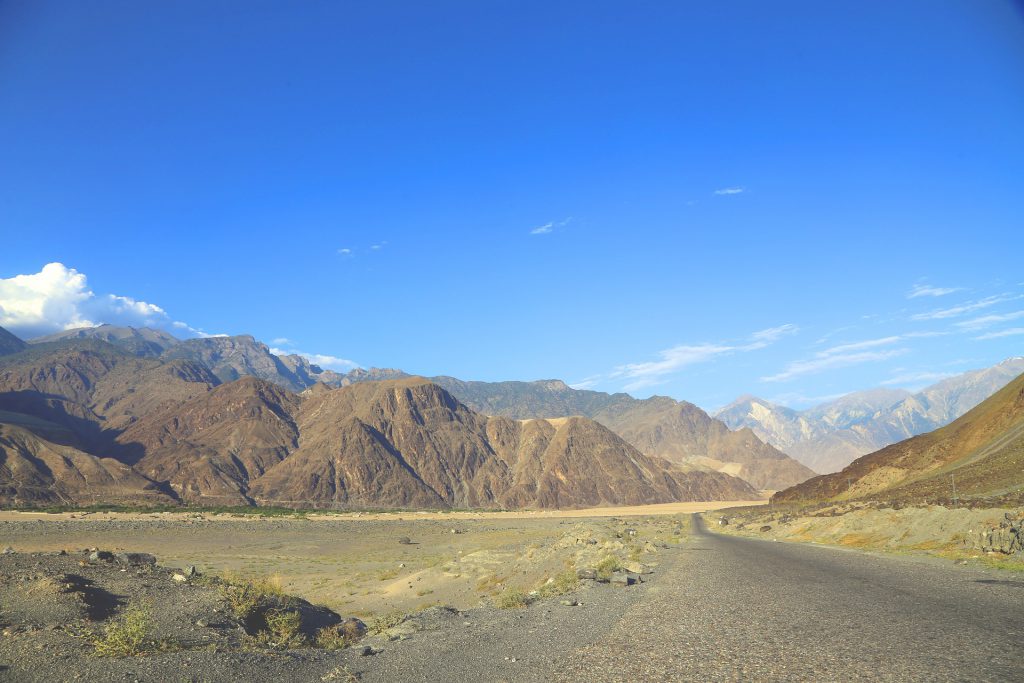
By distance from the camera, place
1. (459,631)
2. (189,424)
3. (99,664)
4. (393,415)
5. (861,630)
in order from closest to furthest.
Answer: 1. (99,664)
2. (861,630)
3. (459,631)
4. (189,424)
5. (393,415)

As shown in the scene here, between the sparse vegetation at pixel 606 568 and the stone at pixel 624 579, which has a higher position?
the stone at pixel 624 579

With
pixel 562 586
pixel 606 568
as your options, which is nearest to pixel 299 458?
pixel 606 568

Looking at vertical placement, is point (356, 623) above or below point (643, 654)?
below

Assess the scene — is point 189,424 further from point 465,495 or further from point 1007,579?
point 1007,579

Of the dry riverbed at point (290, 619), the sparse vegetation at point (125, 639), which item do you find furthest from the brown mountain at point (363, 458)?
the sparse vegetation at point (125, 639)

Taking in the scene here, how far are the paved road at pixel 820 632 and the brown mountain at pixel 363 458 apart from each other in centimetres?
13226

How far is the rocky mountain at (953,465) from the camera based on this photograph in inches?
1869

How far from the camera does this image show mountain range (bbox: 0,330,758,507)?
114500 millimetres

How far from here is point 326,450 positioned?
514 feet

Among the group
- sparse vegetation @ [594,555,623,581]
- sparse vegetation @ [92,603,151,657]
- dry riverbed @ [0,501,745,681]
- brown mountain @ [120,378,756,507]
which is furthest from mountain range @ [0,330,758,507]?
sparse vegetation @ [92,603,151,657]

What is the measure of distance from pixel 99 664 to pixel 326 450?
6139 inches

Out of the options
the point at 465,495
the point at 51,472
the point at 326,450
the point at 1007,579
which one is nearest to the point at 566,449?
the point at 465,495

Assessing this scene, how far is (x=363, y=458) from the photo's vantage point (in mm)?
157875

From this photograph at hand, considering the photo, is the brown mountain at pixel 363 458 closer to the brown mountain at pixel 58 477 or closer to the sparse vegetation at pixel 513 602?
the brown mountain at pixel 58 477
